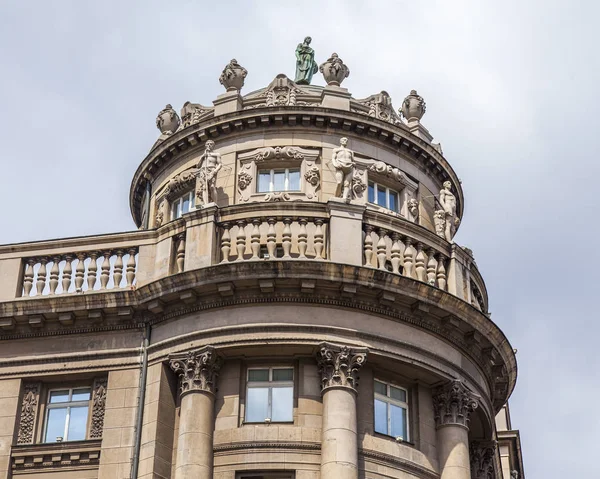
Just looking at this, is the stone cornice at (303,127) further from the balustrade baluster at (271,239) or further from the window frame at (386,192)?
the balustrade baluster at (271,239)

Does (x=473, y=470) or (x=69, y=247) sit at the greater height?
(x=69, y=247)

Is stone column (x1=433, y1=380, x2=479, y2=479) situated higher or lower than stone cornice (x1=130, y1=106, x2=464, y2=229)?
lower

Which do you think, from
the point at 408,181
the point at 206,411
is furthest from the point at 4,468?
the point at 408,181

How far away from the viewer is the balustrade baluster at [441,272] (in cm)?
3027

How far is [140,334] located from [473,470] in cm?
947

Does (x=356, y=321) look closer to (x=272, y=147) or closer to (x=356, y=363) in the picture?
(x=356, y=363)

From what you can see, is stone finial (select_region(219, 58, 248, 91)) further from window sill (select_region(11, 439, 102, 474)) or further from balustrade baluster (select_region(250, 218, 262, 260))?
window sill (select_region(11, 439, 102, 474))

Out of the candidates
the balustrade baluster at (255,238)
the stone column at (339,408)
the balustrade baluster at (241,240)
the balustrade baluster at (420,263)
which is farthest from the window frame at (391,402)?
the balustrade baluster at (241,240)

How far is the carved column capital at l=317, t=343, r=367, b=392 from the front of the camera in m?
27.6

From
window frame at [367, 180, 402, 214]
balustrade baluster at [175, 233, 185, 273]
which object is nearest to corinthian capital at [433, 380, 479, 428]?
window frame at [367, 180, 402, 214]

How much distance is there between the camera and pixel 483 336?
30.2 m

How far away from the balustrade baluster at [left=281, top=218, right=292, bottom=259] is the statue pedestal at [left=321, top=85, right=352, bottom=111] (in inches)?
235

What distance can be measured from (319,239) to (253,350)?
3189 millimetres

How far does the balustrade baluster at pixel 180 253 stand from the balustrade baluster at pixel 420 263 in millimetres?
5694
